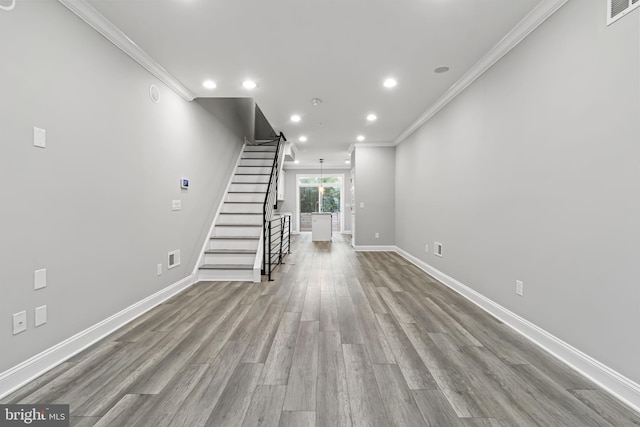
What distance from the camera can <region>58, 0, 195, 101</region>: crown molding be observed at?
1.89m

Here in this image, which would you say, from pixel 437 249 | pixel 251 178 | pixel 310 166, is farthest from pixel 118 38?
pixel 310 166

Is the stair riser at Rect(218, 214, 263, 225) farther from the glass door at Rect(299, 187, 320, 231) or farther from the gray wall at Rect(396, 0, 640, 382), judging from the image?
the glass door at Rect(299, 187, 320, 231)

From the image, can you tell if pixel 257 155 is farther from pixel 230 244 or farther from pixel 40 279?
pixel 40 279

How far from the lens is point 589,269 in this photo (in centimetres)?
166

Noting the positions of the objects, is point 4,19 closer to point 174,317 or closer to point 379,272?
point 174,317

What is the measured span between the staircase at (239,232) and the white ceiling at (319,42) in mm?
1924

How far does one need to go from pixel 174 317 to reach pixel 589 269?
133 inches

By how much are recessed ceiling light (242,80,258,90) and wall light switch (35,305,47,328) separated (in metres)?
2.86

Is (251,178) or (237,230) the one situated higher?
(251,178)

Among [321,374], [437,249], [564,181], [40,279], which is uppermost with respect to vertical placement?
[564,181]

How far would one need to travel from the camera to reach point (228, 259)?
155 inches

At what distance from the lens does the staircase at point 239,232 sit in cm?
376

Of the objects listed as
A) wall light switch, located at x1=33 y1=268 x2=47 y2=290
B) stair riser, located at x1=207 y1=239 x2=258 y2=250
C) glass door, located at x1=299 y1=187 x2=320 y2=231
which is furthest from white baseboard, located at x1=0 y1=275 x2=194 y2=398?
glass door, located at x1=299 y1=187 x2=320 y2=231

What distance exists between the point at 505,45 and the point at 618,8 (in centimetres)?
89
